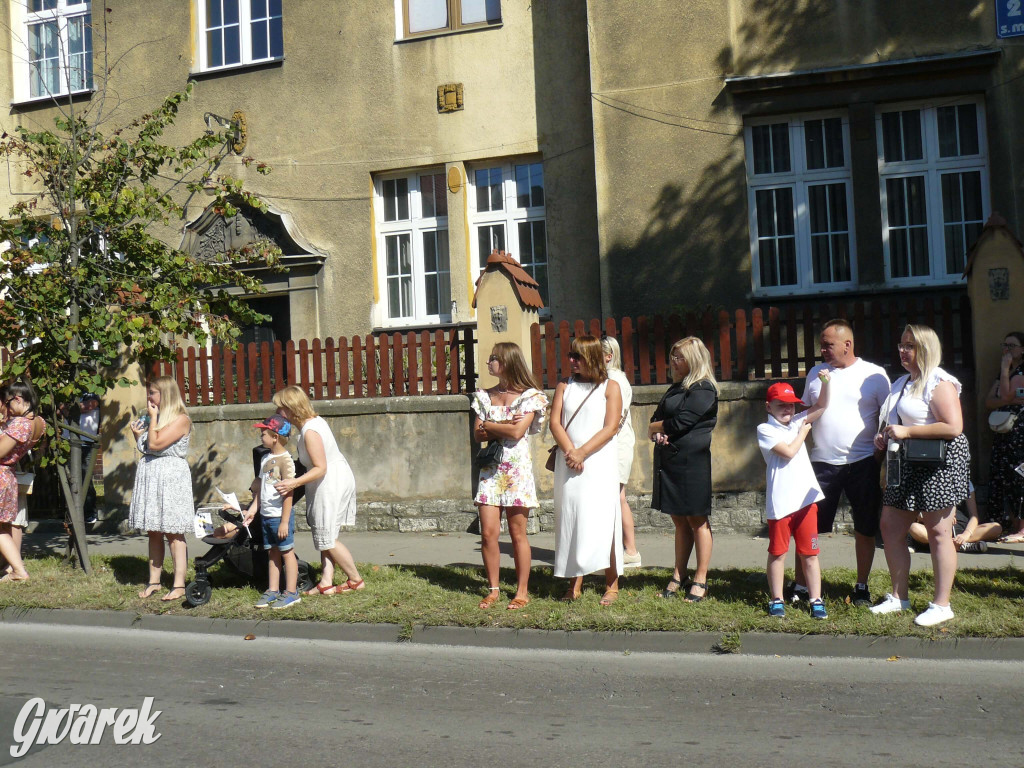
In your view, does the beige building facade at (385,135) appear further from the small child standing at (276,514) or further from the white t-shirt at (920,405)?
the white t-shirt at (920,405)

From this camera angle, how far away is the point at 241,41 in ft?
52.2

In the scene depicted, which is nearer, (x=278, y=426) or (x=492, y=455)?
(x=492, y=455)

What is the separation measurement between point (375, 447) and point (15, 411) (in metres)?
3.95

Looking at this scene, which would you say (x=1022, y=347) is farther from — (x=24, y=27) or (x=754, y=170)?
(x=24, y=27)

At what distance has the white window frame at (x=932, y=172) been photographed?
1294cm

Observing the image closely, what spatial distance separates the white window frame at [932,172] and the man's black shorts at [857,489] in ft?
22.6

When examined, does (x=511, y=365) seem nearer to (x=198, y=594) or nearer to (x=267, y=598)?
(x=267, y=598)

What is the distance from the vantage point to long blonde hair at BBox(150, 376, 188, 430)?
27.3 feet

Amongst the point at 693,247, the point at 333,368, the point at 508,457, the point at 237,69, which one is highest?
the point at 237,69

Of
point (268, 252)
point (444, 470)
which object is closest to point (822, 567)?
point (444, 470)

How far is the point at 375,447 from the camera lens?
11.9 metres

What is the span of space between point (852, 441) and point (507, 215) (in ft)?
29.2

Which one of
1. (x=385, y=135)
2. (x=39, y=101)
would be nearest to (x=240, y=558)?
(x=385, y=135)

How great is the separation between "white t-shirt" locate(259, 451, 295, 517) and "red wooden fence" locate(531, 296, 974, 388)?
3.50 meters
